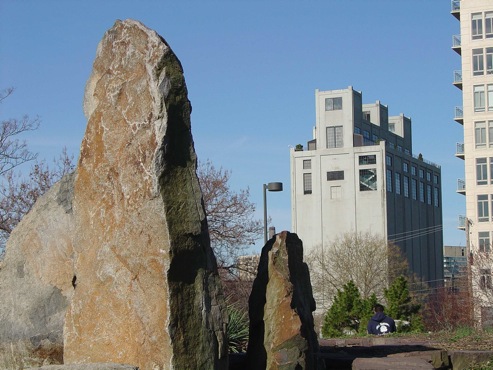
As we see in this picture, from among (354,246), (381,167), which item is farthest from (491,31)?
(381,167)

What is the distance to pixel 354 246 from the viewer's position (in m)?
69.3

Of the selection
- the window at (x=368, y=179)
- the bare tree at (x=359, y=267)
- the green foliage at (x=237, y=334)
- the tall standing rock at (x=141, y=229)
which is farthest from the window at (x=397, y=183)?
the tall standing rock at (x=141, y=229)

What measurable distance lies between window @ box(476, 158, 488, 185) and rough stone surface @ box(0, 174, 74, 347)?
59181mm

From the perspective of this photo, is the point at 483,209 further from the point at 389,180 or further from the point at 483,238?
the point at 389,180

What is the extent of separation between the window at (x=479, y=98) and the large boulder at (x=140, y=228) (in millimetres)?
60437

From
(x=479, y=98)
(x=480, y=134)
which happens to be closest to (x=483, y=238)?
(x=480, y=134)

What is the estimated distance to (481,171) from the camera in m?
67.9

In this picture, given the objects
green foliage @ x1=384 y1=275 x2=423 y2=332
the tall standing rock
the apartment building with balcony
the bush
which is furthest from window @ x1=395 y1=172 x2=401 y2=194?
the tall standing rock

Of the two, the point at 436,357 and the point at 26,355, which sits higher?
the point at 26,355

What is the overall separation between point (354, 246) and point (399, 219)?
40407 mm

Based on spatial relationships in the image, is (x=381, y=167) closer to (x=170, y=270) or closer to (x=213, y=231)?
(x=213, y=231)

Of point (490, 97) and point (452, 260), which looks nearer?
point (490, 97)

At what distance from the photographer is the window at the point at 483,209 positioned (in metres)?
66.6

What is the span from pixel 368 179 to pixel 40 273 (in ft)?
316
